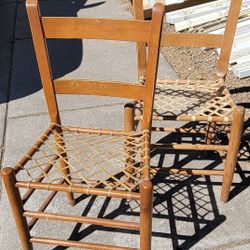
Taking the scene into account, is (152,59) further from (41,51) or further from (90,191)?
(90,191)

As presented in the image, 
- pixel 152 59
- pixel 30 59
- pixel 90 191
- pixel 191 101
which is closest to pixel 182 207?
pixel 191 101

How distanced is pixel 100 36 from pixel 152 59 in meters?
0.27

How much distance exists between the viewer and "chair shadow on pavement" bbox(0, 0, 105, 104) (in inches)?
155

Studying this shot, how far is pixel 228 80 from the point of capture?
3873 millimetres

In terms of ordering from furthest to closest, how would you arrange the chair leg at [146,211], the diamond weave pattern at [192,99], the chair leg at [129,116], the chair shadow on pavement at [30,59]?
the chair shadow on pavement at [30,59] → the diamond weave pattern at [192,99] → the chair leg at [129,116] → the chair leg at [146,211]

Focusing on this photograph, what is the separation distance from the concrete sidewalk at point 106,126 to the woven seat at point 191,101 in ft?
1.78

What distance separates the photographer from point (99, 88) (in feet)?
7.17

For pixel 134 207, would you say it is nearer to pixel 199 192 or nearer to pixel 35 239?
pixel 199 192

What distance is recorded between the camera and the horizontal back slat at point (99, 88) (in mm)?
2135

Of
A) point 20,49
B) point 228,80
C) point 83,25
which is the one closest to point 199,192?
point 83,25

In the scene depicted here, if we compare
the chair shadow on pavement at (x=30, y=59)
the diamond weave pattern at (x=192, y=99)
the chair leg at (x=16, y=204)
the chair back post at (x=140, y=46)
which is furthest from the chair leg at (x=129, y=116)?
the chair shadow on pavement at (x=30, y=59)

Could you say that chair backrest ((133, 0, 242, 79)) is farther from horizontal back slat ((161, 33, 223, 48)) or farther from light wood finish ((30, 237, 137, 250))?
light wood finish ((30, 237, 137, 250))

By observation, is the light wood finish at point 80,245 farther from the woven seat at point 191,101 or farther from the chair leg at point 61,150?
the woven seat at point 191,101

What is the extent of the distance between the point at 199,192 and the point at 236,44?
208cm
